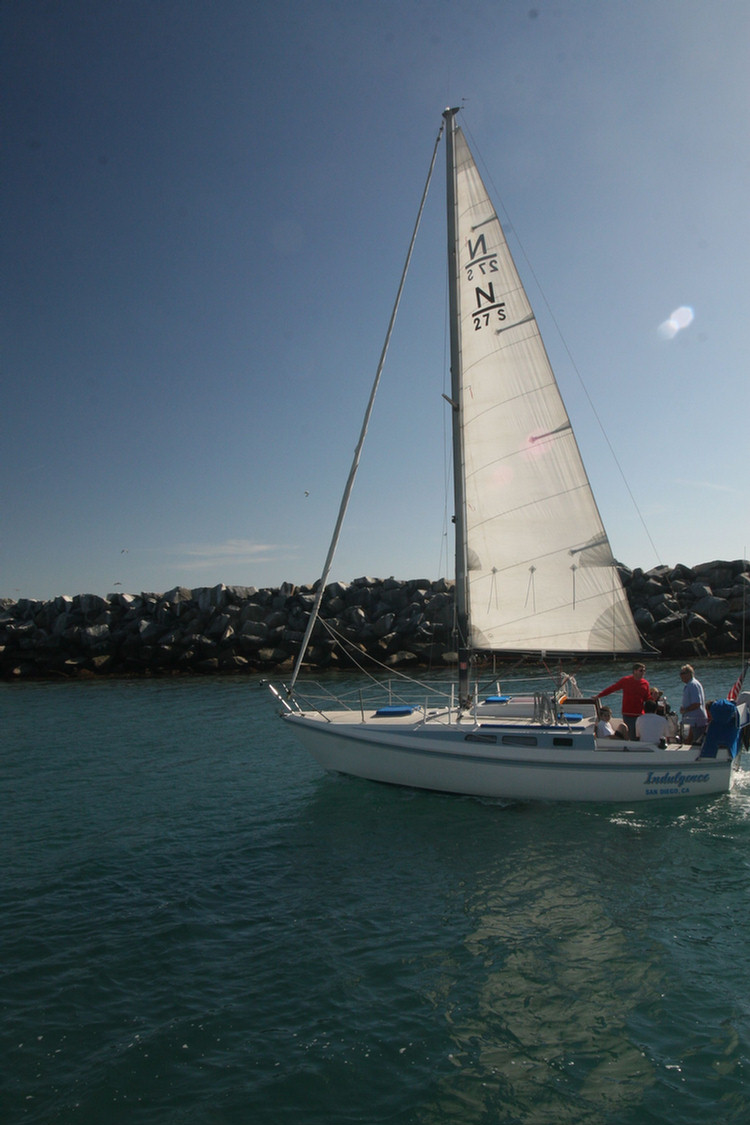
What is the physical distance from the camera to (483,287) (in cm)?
1477

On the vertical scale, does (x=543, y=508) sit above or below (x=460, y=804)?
above

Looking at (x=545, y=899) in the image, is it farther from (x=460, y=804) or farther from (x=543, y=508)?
(x=543, y=508)

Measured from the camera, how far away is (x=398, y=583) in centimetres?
3819

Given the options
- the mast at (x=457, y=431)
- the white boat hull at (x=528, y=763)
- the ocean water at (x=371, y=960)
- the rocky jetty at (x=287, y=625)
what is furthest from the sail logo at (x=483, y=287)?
the rocky jetty at (x=287, y=625)

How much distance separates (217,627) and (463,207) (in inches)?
1013

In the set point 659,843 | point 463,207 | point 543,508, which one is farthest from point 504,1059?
point 463,207

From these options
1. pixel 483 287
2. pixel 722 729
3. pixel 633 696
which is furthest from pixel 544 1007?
pixel 483 287

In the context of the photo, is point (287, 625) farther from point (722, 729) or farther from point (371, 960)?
point (371, 960)

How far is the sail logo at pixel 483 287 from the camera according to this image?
14.7 m

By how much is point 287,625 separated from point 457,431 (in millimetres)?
23189

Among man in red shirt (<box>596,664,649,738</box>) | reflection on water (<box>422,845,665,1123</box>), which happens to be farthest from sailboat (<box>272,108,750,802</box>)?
reflection on water (<box>422,845,665,1123</box>)

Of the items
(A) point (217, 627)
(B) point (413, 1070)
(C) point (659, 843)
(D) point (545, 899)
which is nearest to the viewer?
(B) point (413, 1070)

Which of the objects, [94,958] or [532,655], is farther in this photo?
[532,655]

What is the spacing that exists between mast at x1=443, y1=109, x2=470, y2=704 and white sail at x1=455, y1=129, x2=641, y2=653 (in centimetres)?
12
